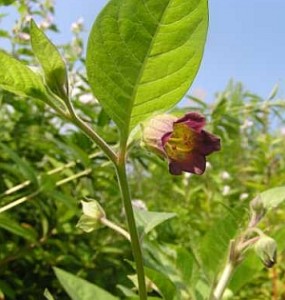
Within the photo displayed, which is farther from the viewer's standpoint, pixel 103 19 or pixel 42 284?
pixel 42 284

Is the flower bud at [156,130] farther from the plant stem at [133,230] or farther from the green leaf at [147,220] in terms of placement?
the green leaf at [147,220]

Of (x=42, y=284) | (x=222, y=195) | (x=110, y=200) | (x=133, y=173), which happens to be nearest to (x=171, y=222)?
(x=110, y=200)

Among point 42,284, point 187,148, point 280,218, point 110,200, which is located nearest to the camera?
point 187,148

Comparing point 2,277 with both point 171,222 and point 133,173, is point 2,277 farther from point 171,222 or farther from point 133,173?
point 133,173

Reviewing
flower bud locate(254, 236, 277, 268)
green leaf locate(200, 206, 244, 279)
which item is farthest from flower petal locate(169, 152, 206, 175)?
green leaf locate(200, 206, 244, 279)

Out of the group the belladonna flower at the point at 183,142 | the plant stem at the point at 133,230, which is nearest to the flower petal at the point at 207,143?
the belladonna flower at the point at 183,142

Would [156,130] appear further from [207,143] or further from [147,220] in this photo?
[147,220]

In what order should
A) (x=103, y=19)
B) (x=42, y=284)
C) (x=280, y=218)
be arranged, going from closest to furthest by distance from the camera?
(x=103, y=19), (x=42, y=284), (x=280, y=218)
